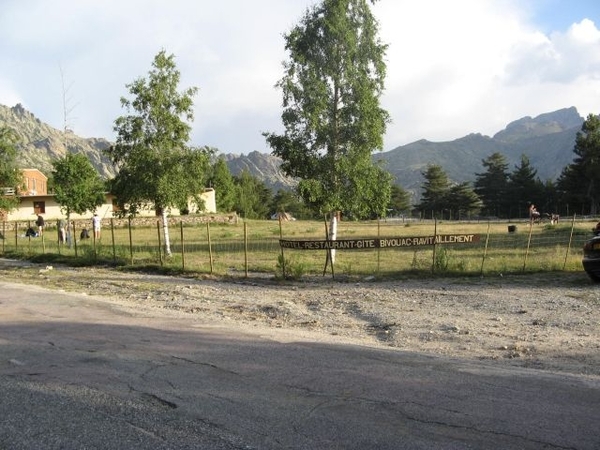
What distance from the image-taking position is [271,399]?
15.9ft

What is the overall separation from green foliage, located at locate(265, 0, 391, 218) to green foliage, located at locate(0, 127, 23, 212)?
2175 centimetres

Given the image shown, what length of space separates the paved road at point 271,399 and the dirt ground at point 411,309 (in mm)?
1125

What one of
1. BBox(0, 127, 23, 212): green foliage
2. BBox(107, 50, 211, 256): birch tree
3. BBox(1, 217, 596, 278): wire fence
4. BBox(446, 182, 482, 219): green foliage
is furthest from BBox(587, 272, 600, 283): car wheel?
BBox(446, 182, 482, 219): green foliage

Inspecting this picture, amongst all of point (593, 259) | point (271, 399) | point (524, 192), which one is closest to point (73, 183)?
point (593, 259)

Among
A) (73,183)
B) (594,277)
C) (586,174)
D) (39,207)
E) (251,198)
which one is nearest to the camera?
(594,277)

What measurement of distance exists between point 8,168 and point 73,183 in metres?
3.63

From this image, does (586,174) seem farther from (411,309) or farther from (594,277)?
(411,309)

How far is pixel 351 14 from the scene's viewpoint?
682 inches

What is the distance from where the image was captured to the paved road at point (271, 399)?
13.1ft

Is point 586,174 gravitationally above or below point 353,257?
above

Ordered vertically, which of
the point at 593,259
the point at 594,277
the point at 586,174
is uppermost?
the point at 586,174

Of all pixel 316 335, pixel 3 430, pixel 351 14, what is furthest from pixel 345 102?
pixel 3 430

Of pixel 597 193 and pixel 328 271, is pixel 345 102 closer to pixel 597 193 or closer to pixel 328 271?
pixel 328 271

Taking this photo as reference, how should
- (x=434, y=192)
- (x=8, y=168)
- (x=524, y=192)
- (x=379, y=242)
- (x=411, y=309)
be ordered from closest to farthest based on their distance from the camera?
(x=411, y=309)
(x=379, y=242)
(x=8, y=168)
(x=524, y=192)
(x=434, y=192)
